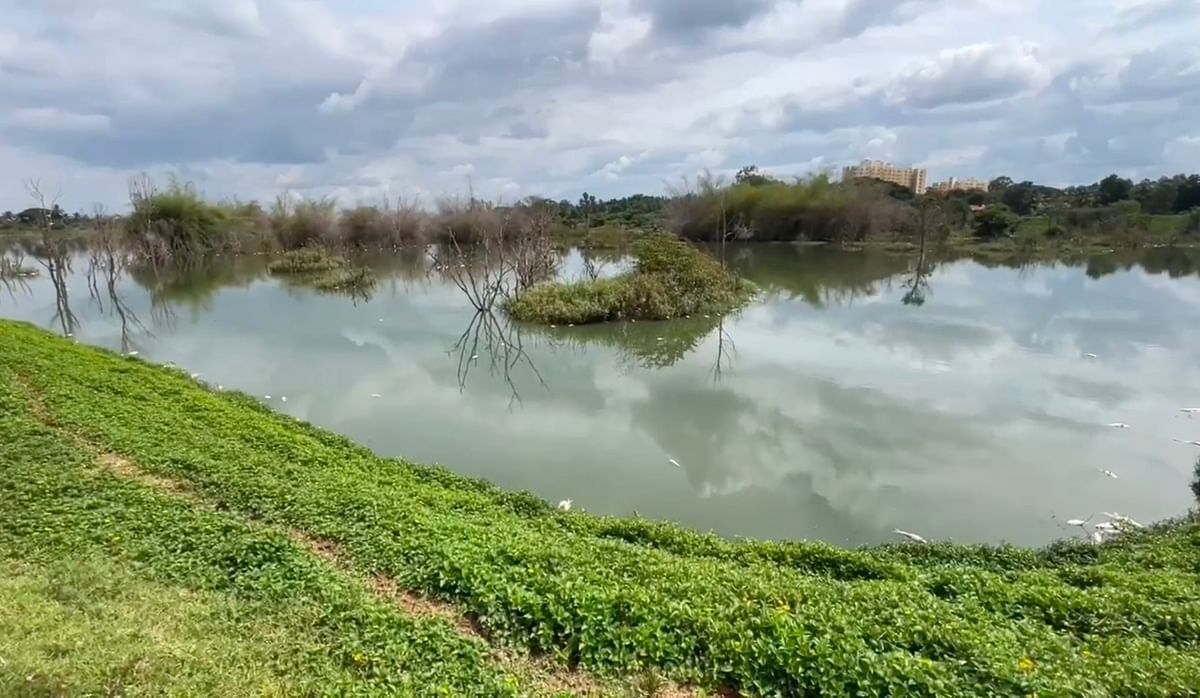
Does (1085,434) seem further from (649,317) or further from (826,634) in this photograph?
(649,317)

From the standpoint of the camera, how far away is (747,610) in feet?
11.0

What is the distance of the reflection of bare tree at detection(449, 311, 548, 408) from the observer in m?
10.8

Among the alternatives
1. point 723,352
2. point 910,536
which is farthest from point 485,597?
point 723,352

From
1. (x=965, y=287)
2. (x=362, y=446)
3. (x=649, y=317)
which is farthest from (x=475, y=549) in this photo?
(x=965, y=287)

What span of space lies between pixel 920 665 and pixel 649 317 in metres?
12.8

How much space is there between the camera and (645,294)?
1540 cm

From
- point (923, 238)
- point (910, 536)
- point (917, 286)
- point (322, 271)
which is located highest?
point (923, 238)

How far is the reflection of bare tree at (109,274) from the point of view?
1554 cm

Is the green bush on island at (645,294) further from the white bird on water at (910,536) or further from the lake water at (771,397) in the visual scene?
the white bird on water at (910,536)

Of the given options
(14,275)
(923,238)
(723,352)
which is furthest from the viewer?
(923,238)

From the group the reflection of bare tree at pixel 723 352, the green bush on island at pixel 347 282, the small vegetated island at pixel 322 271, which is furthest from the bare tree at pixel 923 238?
the small vegetated island at pixel 322 271

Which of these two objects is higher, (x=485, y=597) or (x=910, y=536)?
(x=485, y=597)

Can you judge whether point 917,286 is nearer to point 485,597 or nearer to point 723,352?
point 723,352

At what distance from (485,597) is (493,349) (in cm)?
964
